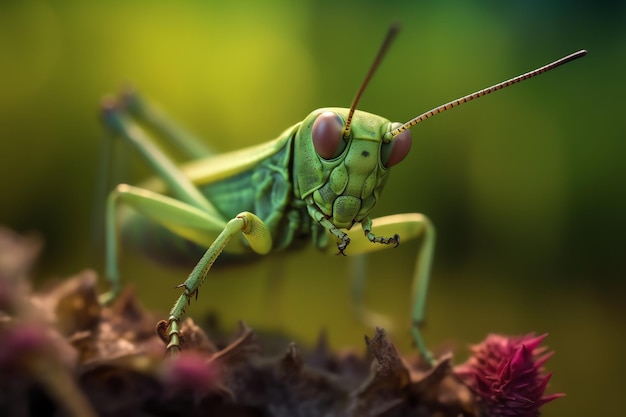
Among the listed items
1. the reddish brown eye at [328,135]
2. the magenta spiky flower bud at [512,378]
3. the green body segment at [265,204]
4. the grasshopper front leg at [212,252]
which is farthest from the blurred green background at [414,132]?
the magenta spiky flower bud at [512,378]

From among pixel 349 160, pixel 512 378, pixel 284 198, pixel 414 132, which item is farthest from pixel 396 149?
pixel 414 132

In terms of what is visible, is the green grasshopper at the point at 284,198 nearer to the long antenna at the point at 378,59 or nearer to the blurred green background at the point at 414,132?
the long antenna at the point at 378,59

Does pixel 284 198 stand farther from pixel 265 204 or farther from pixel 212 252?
pixel 212 252

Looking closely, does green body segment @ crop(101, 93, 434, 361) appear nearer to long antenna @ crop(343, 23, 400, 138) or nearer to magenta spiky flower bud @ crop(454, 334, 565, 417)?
long antenna @ crop(343, 23, 400, 138)

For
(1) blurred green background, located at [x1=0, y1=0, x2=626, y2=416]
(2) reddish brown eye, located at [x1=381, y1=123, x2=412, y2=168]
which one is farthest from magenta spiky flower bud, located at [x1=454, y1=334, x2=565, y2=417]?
(1) blurred green background, located at [x1=0, y1=0, x2=626, y2=416]

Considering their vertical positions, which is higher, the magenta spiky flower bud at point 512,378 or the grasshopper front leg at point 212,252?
the grasshopper front leg at point 212,252

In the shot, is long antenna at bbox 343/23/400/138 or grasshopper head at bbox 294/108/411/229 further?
grasshopper head at bbox 294/108/411/229

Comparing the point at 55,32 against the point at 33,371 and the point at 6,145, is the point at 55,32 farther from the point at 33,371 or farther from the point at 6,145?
the point at 33,371
